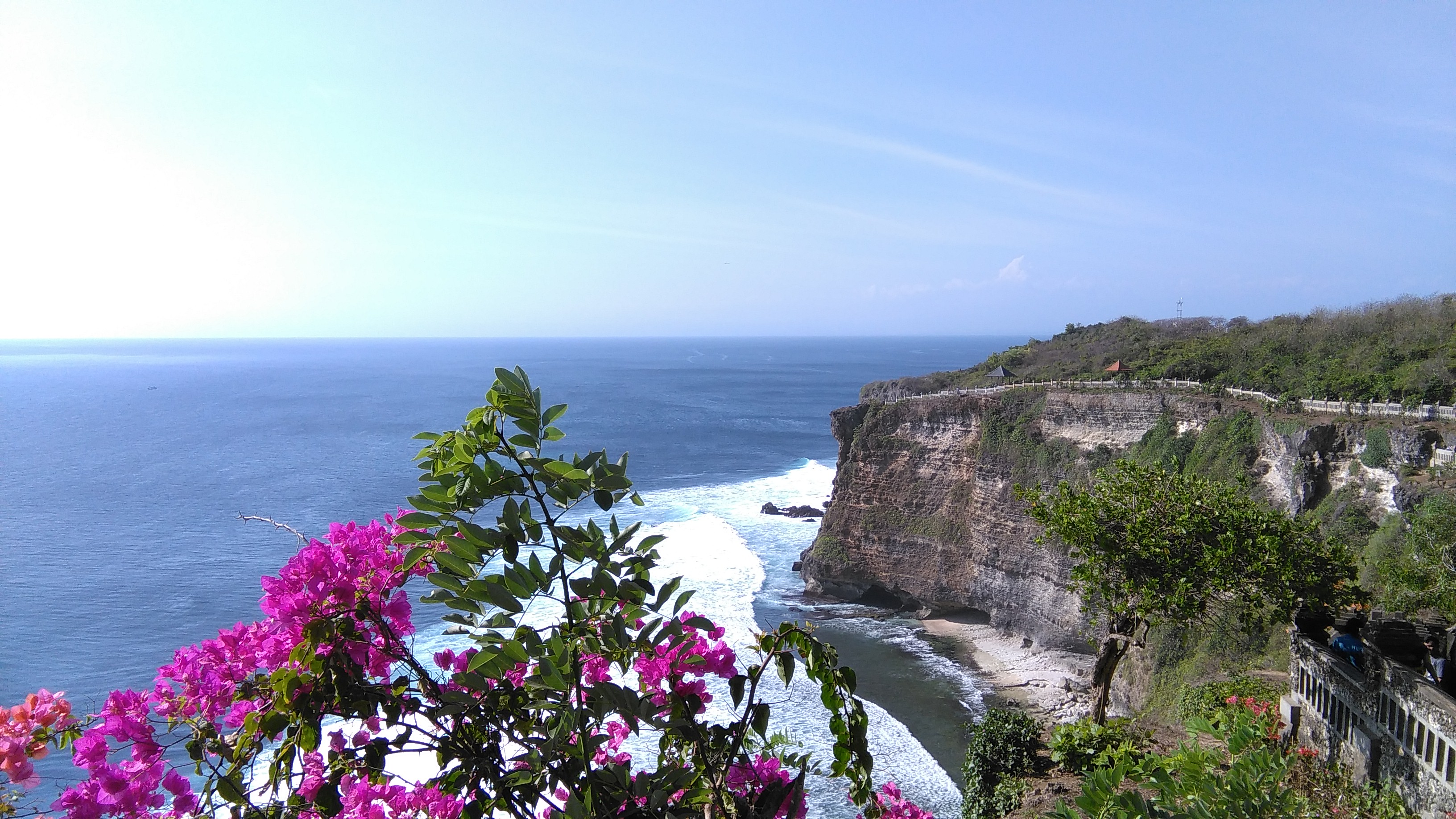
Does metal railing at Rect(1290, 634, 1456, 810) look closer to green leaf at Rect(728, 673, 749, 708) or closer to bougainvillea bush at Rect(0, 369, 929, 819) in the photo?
bougainvillea bush at Rect(0, 369, 929, 819)

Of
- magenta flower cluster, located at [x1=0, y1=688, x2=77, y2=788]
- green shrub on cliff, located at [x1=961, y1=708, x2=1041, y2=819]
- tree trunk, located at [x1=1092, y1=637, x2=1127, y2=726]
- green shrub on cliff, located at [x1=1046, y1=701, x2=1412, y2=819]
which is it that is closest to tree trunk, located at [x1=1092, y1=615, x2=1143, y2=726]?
tree trunk, located at [x1=1092, y1=637, x2=1127, y2=726]

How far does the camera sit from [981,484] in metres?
38.5

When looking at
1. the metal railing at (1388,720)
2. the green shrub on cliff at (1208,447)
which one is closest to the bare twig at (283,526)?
the metal railing at (1388,720)

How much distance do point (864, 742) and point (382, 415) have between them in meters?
99.4

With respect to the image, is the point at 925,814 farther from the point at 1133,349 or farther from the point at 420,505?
the point at 1133,349

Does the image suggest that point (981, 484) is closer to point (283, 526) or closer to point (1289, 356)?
point (1289, 356)

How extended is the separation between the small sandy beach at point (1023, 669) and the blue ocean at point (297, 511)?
1.28 meters

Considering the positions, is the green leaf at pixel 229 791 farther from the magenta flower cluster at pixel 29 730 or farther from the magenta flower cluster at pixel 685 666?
the magenta flower cluster at pixel 685 666

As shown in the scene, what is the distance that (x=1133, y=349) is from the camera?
2163 inches


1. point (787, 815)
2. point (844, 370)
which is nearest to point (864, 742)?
point (787, 815)

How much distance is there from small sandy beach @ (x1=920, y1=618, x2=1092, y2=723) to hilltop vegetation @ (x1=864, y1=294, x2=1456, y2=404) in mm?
14406

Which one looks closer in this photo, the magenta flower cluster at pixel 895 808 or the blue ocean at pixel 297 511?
the magenta flower cluster at pixel 895 808

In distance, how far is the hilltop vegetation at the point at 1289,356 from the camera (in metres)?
32.2

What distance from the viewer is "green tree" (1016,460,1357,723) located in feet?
49.0
